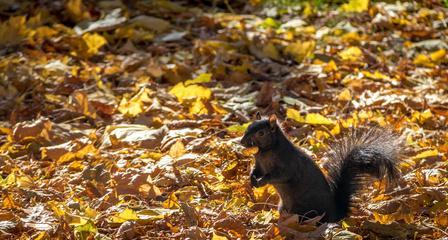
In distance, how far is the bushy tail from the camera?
3.17 m

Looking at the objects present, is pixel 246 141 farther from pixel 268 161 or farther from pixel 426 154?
pixel 426 154

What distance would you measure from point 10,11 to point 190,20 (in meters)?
1.46

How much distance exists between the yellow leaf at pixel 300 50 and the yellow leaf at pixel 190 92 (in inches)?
41.4

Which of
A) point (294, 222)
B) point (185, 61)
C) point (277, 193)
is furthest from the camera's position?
point (185, 61)

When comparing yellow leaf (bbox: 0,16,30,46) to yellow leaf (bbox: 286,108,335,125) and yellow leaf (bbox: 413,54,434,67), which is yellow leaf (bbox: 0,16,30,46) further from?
yellow leaf (bbox: 413,54,434,67)

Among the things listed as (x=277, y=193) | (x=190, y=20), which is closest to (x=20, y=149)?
(x=277, y=193)

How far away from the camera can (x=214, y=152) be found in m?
3.99

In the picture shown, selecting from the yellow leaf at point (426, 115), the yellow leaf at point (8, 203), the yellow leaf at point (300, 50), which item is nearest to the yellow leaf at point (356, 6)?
the yellow leaf at point (300, 50)

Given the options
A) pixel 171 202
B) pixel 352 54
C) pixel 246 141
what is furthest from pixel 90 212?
pixel 352 54

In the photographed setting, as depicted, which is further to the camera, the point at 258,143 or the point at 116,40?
the point at 116,40

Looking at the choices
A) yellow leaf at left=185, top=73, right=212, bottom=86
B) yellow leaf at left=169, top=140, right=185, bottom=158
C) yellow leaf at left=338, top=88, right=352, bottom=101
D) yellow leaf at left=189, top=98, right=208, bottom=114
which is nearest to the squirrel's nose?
yellow leaf at left=169, top=140, right=185, bottom=158

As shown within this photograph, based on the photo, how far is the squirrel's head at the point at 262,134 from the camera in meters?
3.10

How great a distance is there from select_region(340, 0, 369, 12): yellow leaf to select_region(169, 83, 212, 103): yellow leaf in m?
2.30

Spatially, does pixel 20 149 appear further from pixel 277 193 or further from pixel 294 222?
pixel 294 222
